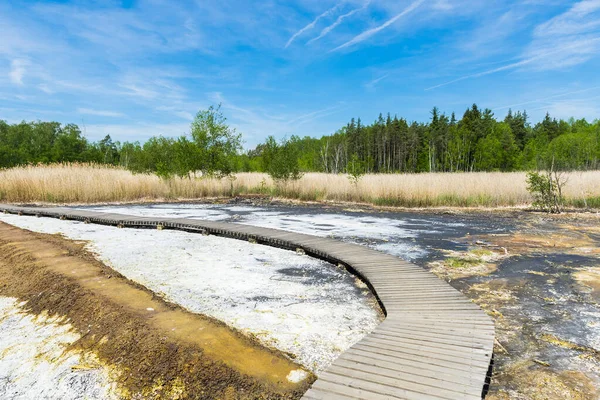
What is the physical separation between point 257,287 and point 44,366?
2365mm

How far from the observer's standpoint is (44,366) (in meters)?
3.12

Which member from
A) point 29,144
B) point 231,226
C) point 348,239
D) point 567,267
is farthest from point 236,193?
point 29,144

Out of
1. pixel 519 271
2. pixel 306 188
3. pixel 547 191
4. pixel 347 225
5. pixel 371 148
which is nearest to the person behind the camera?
pixel 519 271

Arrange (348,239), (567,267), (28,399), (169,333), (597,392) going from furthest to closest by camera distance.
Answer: (348,239) → (567,267) → (169,333) → (28,399) → (597,392)

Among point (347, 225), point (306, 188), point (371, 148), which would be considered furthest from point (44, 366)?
point (371, 148)

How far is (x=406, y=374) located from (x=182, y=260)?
4.67m

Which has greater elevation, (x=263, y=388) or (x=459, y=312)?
(x=459, y=312)

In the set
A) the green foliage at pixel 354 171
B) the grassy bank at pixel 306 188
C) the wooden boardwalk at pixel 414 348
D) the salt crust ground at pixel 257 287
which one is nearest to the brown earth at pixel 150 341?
the salt crust ground at pixel 257 287

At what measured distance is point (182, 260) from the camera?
623 cm

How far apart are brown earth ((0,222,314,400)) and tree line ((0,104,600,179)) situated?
1329 centimetres

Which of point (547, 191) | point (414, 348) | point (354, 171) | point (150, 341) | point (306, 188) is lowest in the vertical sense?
→ point (150, 341)

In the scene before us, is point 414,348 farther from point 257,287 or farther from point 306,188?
point 306,188

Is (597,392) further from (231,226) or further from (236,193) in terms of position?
(236,193)

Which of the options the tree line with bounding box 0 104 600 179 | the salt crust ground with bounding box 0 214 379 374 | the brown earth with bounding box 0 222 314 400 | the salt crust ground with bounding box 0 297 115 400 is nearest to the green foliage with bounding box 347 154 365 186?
the tree line with bounding box 0 104 600 179
